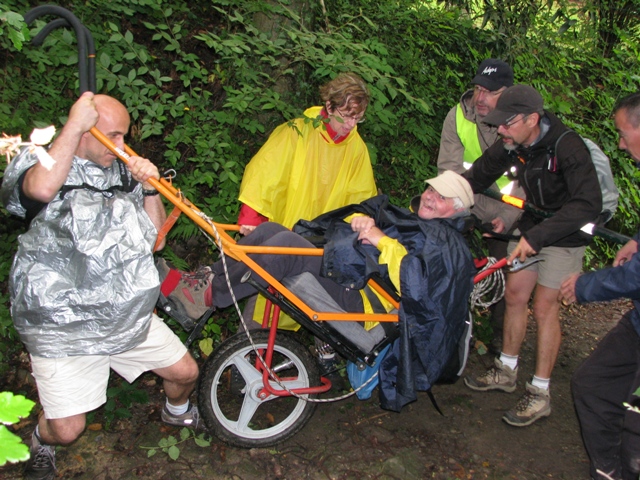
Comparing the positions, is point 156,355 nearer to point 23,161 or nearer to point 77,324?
point 77,324

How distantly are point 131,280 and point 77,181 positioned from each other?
512 mm

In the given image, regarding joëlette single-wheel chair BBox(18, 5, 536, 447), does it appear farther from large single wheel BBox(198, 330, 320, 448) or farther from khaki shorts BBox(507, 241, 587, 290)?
khaki shorts BBox(507, 241, 587, 290)

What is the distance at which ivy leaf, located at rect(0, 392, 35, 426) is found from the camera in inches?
34.6

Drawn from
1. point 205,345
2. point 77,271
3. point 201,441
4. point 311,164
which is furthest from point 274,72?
point 201,441

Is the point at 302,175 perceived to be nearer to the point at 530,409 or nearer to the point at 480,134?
the point at 480,134

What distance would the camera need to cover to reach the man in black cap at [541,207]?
10.9 ft

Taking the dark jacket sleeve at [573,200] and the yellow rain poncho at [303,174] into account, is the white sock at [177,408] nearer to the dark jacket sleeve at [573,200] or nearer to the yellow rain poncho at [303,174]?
the yellow rain poncho at [303,174]

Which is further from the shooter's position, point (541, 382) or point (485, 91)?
point (485, 91)

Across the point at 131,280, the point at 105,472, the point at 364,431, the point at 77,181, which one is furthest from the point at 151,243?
the point at 364,431

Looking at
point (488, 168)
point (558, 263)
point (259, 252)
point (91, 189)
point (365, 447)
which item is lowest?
point (365, 447)

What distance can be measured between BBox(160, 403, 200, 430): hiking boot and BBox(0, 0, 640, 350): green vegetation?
814mm

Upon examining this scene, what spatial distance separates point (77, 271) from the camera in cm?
248

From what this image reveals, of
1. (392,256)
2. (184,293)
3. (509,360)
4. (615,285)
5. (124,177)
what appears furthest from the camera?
(509,360)

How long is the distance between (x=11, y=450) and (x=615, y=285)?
280cm
